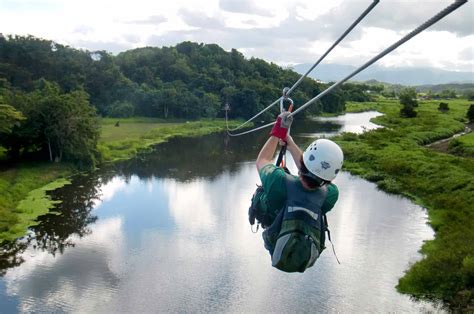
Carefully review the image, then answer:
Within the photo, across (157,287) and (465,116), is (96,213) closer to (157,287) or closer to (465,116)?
(157,287)

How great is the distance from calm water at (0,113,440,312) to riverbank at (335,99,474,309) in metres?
0.70

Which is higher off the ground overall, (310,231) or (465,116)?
(310,231)

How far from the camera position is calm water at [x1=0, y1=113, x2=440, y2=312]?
13.3 metres

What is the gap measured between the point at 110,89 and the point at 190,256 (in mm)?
43436

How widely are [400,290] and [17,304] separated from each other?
36.3 feet

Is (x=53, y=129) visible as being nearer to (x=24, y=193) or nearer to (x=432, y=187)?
(x=24, y=193)

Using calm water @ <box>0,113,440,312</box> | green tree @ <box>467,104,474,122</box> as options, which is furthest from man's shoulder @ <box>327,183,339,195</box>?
green tree @ <box>467,104,474,122</box>

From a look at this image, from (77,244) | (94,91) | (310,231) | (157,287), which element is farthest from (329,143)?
(94,91)

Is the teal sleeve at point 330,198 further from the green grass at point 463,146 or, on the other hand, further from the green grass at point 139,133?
the green grass at point 463,146

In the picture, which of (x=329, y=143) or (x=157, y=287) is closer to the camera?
(x=329, y=143)

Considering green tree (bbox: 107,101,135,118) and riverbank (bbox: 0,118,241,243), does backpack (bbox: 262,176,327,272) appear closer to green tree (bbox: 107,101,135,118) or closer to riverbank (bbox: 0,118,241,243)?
riverbank (bbox: 0,118,241,243)

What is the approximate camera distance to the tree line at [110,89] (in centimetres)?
A: 2703

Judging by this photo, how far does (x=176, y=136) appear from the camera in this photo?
44.8 meters

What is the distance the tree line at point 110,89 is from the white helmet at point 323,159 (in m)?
25.2
